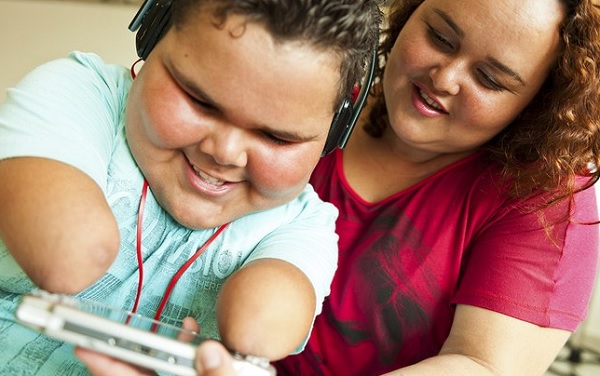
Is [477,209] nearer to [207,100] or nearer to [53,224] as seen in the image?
[207,100]

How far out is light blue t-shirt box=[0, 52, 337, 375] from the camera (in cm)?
70

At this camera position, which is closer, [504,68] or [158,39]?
[158,39]

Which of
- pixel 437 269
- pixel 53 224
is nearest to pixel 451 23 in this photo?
pixel 437 269

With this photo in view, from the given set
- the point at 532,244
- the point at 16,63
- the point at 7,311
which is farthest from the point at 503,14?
the point at 16,63

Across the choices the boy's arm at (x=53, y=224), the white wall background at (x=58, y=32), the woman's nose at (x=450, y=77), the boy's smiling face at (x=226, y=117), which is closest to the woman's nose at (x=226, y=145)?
the boy's smiling face at (x=226, y=117)

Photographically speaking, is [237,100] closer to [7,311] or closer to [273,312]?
[273,312]

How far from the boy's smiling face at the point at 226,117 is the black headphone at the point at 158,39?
3 centimetres

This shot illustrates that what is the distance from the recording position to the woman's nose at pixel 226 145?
676 millimetres

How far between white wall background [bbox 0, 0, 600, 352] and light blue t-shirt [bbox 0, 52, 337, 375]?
128 centimetres

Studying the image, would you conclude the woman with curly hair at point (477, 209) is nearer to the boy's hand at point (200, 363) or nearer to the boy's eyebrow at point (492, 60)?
the boy's eyebrow at point (492, 60)

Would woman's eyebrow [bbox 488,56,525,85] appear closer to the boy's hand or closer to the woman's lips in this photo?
the woman's lips

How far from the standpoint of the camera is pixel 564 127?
1027 millimetres

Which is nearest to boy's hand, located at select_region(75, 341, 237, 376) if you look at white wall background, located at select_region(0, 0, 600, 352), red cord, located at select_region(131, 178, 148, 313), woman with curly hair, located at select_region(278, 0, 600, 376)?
red cord, located at select_region(131, 178, 148, 313)

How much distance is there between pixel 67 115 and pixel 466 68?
1.91 feet
